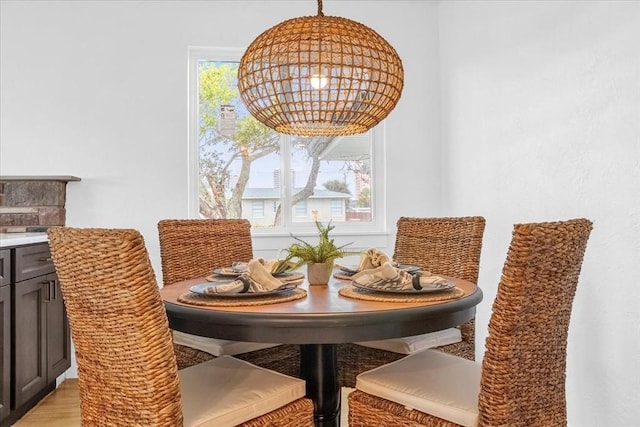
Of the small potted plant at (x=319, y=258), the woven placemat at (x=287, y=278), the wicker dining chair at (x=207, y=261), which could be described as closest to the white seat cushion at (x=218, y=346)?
the wicker dining chair at (x=207, y=261)

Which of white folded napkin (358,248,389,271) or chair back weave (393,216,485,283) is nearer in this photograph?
white folded napkin (358,248,389,271)

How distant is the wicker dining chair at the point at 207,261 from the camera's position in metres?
2.05

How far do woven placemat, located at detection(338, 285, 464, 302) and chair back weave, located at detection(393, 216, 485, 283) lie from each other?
674mm

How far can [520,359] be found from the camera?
126 centimetres

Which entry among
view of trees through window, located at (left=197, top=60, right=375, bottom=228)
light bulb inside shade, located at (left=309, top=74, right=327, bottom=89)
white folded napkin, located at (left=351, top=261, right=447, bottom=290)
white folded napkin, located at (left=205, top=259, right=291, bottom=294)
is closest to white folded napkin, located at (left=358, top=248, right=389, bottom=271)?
white folded napkin, located at (left=351, top=261, right=447, bottom=290)

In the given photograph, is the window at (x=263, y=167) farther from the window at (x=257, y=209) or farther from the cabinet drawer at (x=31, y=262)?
the cabinet drawer at (x=31, y=262)

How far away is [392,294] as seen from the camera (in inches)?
60.6

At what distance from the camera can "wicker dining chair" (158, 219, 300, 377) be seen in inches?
80.7

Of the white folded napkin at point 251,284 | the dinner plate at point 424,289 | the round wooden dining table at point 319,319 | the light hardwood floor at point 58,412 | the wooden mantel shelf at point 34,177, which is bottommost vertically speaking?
the light hardwood floor at point 58,412

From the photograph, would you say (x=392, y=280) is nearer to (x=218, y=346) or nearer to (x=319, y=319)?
(x=319, y=319)

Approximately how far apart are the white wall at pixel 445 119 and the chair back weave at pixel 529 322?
88cm

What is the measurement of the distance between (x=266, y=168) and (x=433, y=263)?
1.60 m

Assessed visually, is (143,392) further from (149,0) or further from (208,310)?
(149,0)

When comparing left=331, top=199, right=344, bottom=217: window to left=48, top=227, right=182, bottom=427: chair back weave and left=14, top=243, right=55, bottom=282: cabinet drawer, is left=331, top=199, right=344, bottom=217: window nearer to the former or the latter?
left=14, top=243, right=55, bottom=282: cabinet drawer
